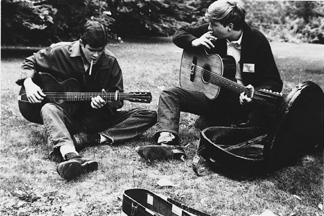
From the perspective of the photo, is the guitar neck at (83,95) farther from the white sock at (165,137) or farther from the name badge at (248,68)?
the name badge at (248,68)

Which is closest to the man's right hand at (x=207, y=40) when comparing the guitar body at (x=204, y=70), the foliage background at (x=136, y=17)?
the guitar body at (x=204, y=70)

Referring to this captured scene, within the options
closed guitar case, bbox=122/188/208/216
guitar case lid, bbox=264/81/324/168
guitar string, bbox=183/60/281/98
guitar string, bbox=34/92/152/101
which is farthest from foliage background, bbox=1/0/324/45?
closed guitar case, bbox=122/188/208/216

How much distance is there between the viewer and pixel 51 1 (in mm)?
8297

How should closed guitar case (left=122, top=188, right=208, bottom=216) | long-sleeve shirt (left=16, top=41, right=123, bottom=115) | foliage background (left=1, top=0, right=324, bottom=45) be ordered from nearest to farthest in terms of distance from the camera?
closed guitar case (left=122, top=188, right=208, bottom=216) → long-sleeve shirt (left=16, top=41, right=123, bottom=115) → foliage background (left=1, top=0, right=324, bottom=45)

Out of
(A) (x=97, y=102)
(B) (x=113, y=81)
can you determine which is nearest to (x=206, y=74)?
(B) (x=113, y=81)

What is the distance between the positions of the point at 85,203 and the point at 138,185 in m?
0.44

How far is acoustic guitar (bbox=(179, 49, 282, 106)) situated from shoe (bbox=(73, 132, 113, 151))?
103 centimetres

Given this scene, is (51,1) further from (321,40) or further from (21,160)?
(321,40)

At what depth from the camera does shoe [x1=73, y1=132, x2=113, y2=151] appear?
3693 millimetres

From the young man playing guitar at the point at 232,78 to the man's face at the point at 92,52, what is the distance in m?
0.66

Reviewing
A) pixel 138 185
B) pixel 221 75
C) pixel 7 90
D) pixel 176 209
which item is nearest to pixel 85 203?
pixel 138 185

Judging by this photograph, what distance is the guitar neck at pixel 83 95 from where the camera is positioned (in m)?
3.65

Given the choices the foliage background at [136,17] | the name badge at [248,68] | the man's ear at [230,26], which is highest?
the man's ear at [230,26]

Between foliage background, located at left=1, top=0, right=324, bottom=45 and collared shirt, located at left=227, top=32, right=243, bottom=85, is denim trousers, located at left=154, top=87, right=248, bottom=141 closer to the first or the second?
collared shirt, located at left=227, top=32, right=243, bottom=85
